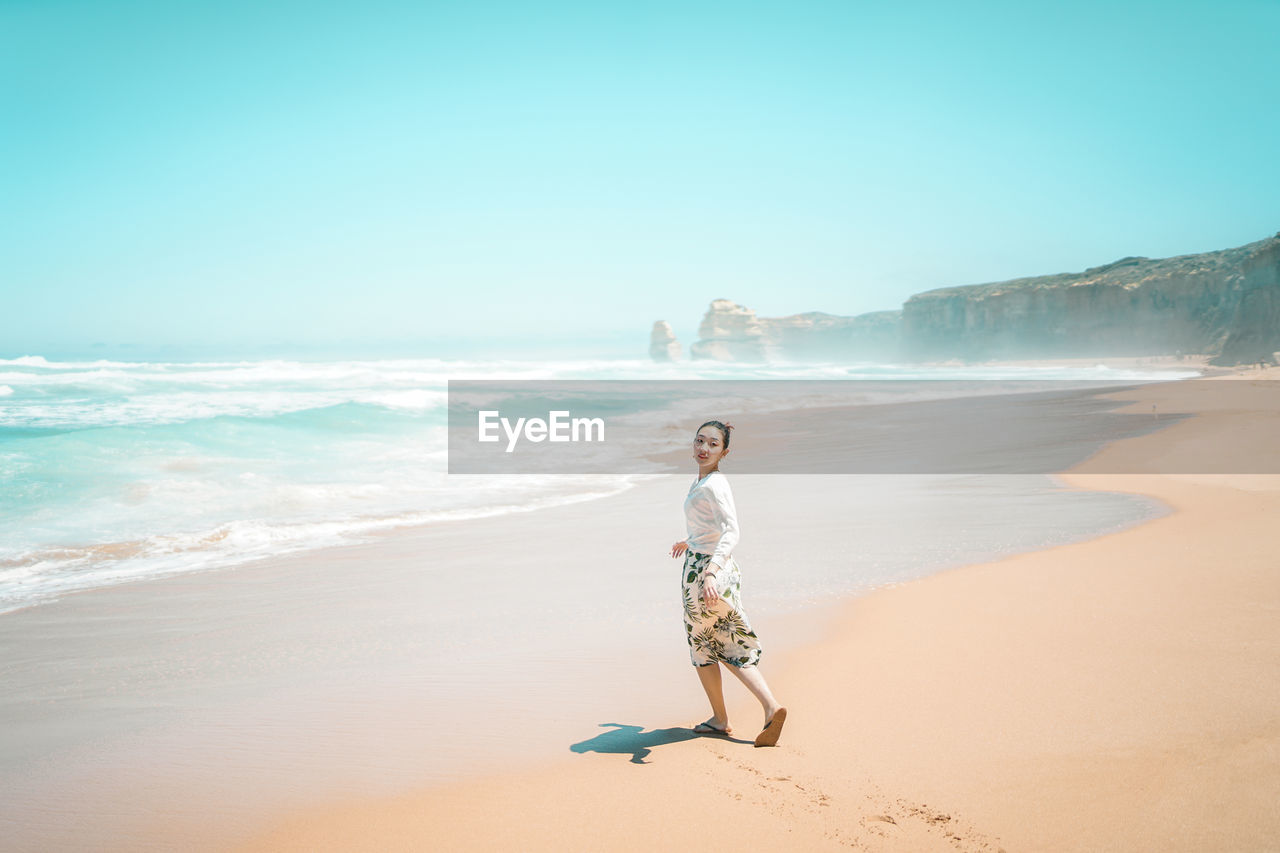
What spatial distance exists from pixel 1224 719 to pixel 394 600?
5210 millimetres

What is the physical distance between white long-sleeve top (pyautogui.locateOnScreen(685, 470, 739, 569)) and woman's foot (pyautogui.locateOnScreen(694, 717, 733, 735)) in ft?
2.58

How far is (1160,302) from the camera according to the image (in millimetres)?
72875

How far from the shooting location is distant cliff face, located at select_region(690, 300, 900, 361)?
445 feet

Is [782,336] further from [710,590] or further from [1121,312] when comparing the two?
[710,590]

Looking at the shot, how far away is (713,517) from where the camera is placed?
10.9 ft

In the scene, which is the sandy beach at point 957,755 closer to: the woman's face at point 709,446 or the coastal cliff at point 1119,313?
the woman's face at point 709,446

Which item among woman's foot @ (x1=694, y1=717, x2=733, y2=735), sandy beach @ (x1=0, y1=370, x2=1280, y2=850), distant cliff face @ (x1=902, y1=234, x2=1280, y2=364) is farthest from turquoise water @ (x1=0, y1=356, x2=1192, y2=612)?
distant cliff face @ (x1=902, y1=234, x2=1280, y2=364)

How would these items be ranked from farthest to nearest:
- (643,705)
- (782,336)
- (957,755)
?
(782,336) → (643,705) → (957,755)

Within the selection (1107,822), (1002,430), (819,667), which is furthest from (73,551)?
(1002,430)

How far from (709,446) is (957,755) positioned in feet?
5.43

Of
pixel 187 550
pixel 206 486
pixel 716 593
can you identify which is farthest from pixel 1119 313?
pixel 716 593

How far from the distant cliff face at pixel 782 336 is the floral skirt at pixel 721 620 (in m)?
135

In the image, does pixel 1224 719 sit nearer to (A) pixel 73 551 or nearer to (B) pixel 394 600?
(B) pixel 394 600

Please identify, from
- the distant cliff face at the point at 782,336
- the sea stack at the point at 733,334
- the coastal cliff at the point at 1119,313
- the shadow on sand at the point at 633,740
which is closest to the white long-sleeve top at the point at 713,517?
the shadow on sand at the point at 633,740
